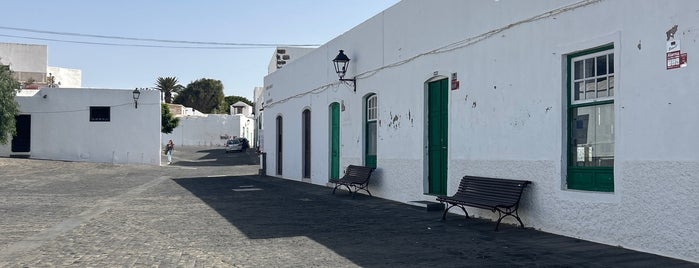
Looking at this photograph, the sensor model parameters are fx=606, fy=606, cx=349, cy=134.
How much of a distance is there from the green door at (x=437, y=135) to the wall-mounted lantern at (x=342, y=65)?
158 inches

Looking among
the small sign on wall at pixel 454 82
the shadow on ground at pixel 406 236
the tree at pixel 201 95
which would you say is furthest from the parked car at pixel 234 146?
the small sign on wall at pixel 454 82

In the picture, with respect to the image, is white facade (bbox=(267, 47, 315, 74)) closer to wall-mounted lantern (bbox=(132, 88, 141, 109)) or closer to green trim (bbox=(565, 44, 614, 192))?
wall-mounted lantern (bbox=(132, 88, 141, 109))

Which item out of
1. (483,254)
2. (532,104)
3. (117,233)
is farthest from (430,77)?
(117,233)

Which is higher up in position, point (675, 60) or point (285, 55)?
point (285, 55)

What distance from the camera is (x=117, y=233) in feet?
29.7

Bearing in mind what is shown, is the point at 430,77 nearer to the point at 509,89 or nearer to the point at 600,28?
the point at 509,89

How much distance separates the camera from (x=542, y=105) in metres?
8.71

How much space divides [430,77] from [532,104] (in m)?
3.30

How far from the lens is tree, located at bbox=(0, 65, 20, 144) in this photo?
95.7 feet

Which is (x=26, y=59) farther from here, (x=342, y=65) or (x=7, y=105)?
(x=342, y=65)

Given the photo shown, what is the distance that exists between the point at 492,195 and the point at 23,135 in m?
31.0

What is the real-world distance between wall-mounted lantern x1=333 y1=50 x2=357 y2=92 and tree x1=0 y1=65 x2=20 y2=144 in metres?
20.6

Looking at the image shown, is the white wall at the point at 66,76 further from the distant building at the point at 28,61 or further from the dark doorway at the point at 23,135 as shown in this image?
the dark doorway at the point at 23,135

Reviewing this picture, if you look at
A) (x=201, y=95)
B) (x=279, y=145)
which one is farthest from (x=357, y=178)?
(x=201, y=95)
